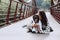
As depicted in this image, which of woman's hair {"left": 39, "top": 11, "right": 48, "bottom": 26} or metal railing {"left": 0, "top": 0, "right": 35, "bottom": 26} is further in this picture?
metal railing {"left": 0, "top": 0, "right": 35, "bottom": 26}

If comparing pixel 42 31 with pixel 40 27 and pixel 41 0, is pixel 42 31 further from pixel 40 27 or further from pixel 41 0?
pixel 41 0

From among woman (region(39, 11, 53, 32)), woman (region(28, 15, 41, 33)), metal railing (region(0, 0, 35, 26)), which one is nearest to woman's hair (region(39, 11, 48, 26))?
woman (region(39, 11, 53, 32))

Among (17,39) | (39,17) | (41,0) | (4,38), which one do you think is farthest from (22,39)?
(41,0)

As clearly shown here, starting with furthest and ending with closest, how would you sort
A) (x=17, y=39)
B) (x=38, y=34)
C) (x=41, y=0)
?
(x=41, y=0), (x=38, y=34), (x=17, y=39)

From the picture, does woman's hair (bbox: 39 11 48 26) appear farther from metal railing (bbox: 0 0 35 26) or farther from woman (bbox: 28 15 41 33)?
metal railing (bbox: 0 0 35 26)

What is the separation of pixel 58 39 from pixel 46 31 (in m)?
0.90

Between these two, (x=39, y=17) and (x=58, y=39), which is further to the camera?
(x=39, y=17)

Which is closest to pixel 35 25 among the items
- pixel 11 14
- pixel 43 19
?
pixel 43 19

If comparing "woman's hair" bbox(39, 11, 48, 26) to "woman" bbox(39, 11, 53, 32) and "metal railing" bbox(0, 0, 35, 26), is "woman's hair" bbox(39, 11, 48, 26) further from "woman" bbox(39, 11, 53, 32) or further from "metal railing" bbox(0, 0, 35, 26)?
"metal railing" bbox(0, 0, 35, 26)

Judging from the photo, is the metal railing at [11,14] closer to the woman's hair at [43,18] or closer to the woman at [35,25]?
the woman at [35,25]

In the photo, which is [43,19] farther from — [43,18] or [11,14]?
[11,14]

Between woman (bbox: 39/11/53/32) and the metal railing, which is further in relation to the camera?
the metal railing

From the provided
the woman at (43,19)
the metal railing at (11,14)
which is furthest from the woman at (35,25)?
the metal railing at (11,14)

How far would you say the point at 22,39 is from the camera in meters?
4.17
